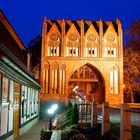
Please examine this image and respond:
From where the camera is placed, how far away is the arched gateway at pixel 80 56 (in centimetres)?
5928

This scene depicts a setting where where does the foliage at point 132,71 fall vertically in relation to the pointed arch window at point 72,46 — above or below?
below

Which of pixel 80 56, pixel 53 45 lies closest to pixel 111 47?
pixel 80 56

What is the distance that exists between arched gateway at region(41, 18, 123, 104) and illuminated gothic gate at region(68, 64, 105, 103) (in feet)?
1.62

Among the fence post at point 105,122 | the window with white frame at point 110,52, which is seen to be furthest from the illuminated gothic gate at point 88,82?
the fence post at point 105,122

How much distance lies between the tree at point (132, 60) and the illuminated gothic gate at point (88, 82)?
5.46m

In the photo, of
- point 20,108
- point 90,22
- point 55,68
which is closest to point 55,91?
point 55,68

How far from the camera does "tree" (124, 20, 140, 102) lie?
3859 centimetres

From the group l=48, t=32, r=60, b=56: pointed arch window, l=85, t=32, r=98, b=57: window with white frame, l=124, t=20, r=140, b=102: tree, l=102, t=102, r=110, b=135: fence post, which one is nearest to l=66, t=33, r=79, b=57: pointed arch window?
l=48, t=32, r=60, b=56: pointed arch window

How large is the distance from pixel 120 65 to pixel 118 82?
127 inches

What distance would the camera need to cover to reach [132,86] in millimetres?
54875

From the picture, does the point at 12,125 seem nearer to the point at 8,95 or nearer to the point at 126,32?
the point at 8,95

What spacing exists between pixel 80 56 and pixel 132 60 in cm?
1333

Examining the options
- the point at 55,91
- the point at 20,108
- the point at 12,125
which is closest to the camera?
the point at 12,125

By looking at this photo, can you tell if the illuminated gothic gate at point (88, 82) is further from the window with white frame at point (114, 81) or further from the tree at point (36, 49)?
the tree at point (36, 49)
